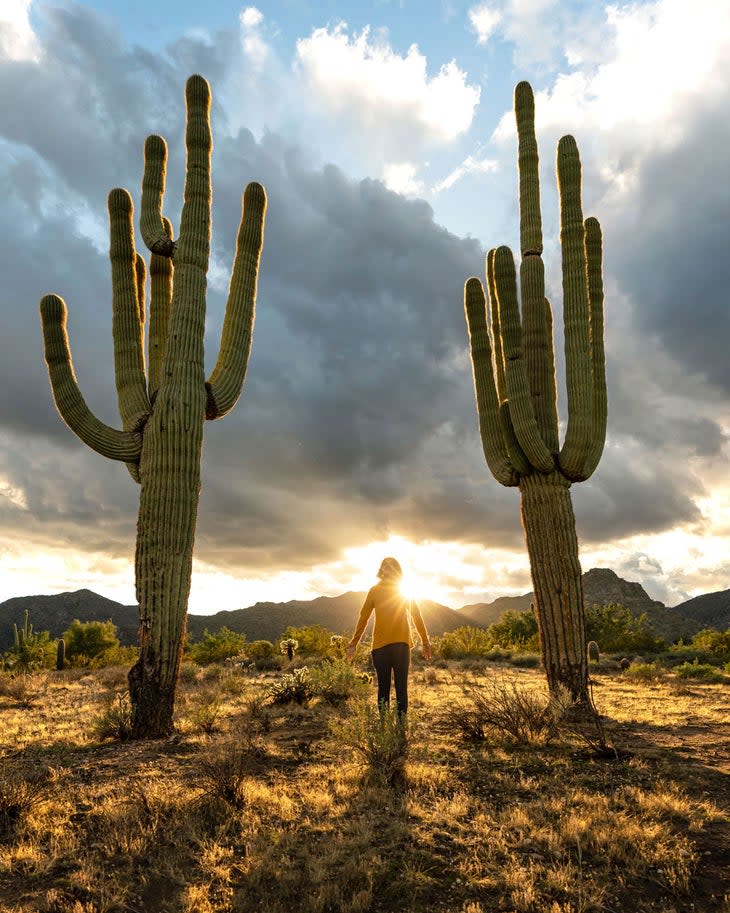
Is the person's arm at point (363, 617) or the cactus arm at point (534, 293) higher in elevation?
the cactus arm at point (534, 293)

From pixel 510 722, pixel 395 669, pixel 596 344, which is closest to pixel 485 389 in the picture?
pixel 596 344

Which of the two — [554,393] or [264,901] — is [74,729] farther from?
[554,393]

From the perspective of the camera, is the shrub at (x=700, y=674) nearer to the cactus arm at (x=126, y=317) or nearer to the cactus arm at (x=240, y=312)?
the cactus arm at (x=240, y=312)

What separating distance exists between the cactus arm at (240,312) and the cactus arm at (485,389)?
13.3 ft

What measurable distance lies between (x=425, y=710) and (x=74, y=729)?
5.25 metres

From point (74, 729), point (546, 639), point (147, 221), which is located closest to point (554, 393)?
point (546, 639)

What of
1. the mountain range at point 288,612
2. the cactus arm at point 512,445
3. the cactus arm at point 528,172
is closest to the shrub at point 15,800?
→ the cactus arm at point 512,445

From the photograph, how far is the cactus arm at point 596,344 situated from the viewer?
1120 cm

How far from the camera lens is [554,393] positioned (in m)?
11.4

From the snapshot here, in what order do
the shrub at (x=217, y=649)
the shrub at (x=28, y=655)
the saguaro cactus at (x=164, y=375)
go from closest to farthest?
the saguaro cactus at (x=164, y=375), the shrub at (x=217, y=649), the shrub at (x=28, y=655)

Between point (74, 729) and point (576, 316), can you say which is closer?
point (74, 729)

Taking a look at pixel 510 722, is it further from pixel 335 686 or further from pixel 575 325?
pixel 575 325

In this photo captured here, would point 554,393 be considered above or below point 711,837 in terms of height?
above

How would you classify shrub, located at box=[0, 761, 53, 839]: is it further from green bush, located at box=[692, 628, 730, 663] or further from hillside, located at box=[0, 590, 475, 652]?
hillside, located at box=[0, 590, 475, 652]
